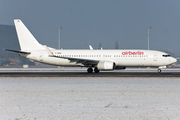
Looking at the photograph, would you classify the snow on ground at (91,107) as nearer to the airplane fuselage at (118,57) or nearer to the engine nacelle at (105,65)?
the engine nacelle at (105,65)

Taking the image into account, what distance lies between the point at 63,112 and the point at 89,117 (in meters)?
1.33

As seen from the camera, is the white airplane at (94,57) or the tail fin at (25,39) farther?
the tail fin at (25,39)

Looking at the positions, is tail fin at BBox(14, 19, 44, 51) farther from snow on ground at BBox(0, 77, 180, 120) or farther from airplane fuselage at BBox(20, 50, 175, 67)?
snow on ground at BBox(0, 77, 180, 120)

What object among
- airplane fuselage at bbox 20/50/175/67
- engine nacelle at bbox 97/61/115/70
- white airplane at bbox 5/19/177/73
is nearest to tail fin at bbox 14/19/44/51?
white airplane at bbox 5/19/177/73

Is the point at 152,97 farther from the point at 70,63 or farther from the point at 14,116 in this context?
the point at 70,63

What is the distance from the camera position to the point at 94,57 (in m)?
37.1

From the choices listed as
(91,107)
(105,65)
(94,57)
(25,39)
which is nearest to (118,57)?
(105,65)

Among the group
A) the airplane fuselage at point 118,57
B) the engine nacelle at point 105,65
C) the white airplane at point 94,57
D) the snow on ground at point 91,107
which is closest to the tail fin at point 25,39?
A: the white airplane at point 94,57

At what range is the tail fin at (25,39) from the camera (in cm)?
3981

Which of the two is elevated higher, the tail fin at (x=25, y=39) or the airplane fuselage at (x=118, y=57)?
the tail fin at (x=25, y=39)

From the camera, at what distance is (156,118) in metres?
8.75

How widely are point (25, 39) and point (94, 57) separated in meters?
12.6

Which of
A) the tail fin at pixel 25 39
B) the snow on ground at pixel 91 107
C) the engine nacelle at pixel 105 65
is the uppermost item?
the tail fin at pixel 25 39

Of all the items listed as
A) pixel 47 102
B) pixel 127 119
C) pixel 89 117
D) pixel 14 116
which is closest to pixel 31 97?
pixel 47 102
